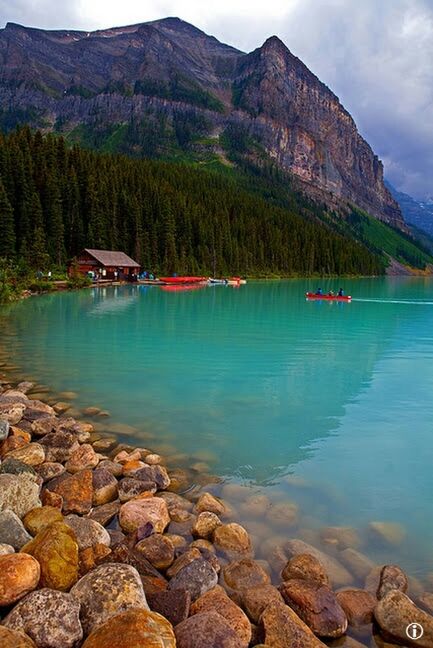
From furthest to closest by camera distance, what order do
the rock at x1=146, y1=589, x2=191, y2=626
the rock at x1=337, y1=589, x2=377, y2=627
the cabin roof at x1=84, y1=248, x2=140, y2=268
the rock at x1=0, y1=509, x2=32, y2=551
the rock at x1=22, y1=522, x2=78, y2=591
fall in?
the cabin roof at x1=84, y1=248, x2=140, y2=268, the rock at x1=0, y1=509, x2=32, y2=551, the rock at x1=337, y1=589, x2=377, y2=627, the rock at x1=22, y1=522, x2=78, y2=591, the rock at x1=146, y1=589, x2=191, y2=626

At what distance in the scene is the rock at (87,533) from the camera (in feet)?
25.2

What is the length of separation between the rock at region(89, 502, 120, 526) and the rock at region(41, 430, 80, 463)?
235cm

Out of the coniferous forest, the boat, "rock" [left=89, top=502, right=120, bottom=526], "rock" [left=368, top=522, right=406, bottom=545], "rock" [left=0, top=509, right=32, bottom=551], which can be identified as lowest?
"rock" [left=368, top=522, right=406, bottom=545]

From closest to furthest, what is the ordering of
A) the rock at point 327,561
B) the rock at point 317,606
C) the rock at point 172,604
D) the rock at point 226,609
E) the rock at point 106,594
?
the rock at point 106,594 < the rock at point 226,609 < the rock at point 172,604 < the rock at point 317,606 < the rock at point 327,561

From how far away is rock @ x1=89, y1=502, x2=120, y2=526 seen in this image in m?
9.17

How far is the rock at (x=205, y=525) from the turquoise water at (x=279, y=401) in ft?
3.23

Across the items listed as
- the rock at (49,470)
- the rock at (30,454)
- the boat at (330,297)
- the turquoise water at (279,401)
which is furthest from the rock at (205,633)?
the boat at (330,297)

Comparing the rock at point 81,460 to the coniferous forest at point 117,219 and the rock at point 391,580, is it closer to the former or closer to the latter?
the rock at point 391,580

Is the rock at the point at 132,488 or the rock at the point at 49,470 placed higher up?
the rock at the point at 49,470

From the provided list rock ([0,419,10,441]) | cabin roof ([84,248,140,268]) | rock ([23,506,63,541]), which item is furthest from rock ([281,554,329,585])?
cabin roof ([84,248,140,268])

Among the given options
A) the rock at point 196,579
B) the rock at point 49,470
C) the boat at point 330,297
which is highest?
the boat at point 330,297

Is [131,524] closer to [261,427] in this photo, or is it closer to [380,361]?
[261,427]

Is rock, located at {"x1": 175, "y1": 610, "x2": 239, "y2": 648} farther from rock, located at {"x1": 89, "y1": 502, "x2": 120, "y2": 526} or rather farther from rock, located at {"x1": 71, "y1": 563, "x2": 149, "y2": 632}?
rock, located at {"x1": 89, "y1": 502, "x2": 120, "y2": 526}

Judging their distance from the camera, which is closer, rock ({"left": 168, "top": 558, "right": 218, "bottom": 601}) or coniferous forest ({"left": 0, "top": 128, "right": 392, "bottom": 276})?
rock ({"left": 168, "top": 558, "right": 218, "bottom": 601})
